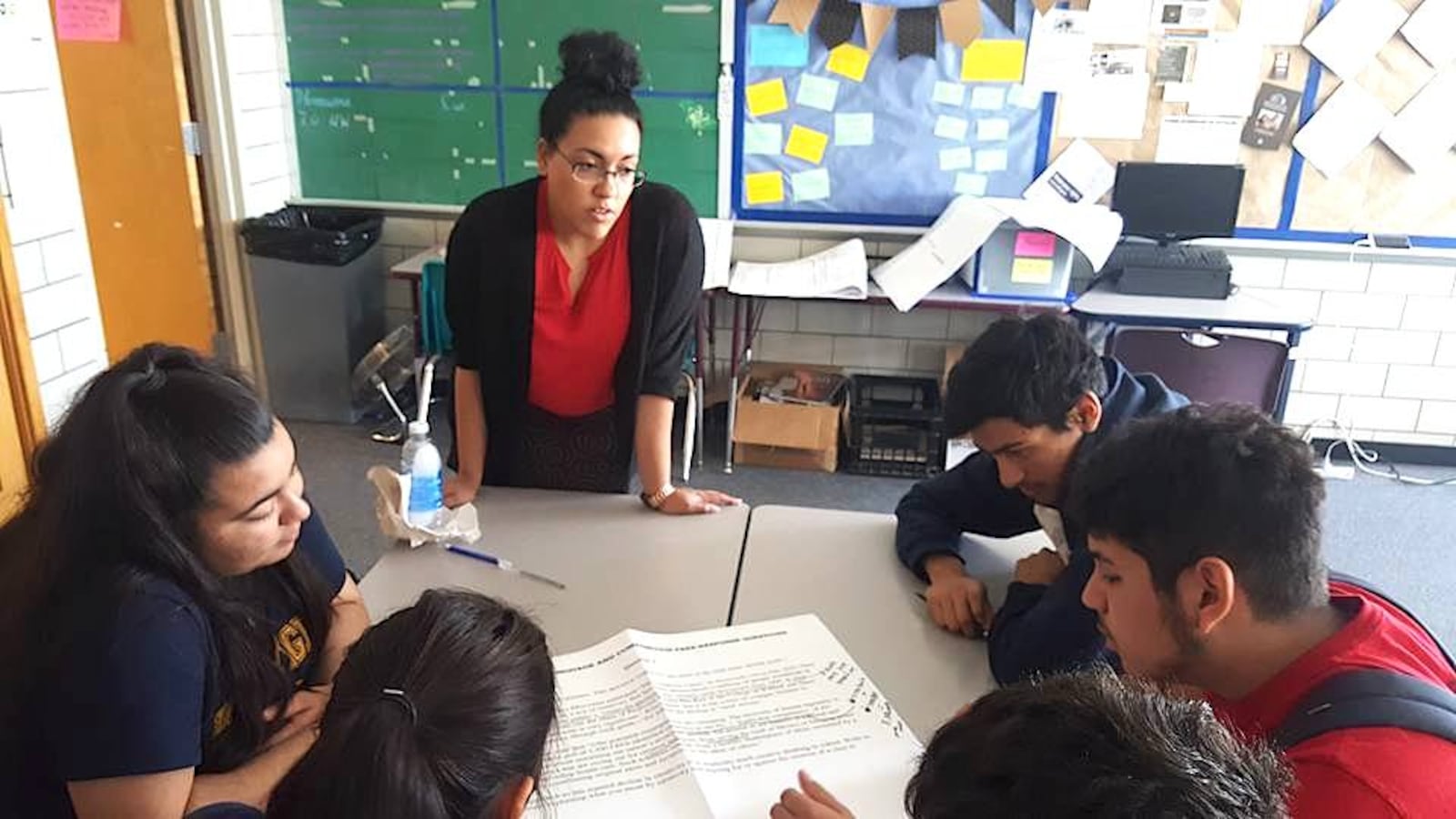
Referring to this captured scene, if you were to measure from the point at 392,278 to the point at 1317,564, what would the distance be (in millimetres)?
3859

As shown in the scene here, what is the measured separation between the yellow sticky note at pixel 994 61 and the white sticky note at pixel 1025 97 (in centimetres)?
3

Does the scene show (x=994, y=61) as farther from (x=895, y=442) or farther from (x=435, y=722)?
(x=435, y=722)

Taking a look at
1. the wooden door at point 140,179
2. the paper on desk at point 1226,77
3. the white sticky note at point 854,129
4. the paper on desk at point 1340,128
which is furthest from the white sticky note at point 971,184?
the wooden door at point 140,179

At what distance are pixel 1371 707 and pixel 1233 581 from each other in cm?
17

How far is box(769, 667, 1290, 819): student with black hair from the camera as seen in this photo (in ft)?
2.08

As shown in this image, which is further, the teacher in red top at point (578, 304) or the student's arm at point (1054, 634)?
the teacher in red top at point (578, 304)

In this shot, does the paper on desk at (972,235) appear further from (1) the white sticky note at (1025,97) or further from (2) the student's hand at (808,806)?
(2) the student's hand at (808,806)

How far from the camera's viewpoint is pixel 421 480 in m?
1.73

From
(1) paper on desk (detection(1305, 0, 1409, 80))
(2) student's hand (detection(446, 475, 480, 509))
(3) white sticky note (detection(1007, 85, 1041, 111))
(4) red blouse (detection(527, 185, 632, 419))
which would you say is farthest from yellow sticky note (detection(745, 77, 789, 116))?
(2) student's hand (detection(446, 475, 480, 509))

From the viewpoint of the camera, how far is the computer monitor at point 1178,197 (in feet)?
12.3

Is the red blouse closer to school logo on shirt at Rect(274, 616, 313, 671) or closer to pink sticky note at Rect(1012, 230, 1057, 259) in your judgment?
school logo on shirt at Rect(274, 616, 313, 671)

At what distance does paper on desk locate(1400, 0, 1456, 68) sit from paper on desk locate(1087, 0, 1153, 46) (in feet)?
2.77

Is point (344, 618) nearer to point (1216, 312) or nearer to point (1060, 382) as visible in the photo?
point (1060, 382)

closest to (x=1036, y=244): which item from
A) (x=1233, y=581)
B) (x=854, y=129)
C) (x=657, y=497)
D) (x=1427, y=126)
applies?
(x=854, y=129)
